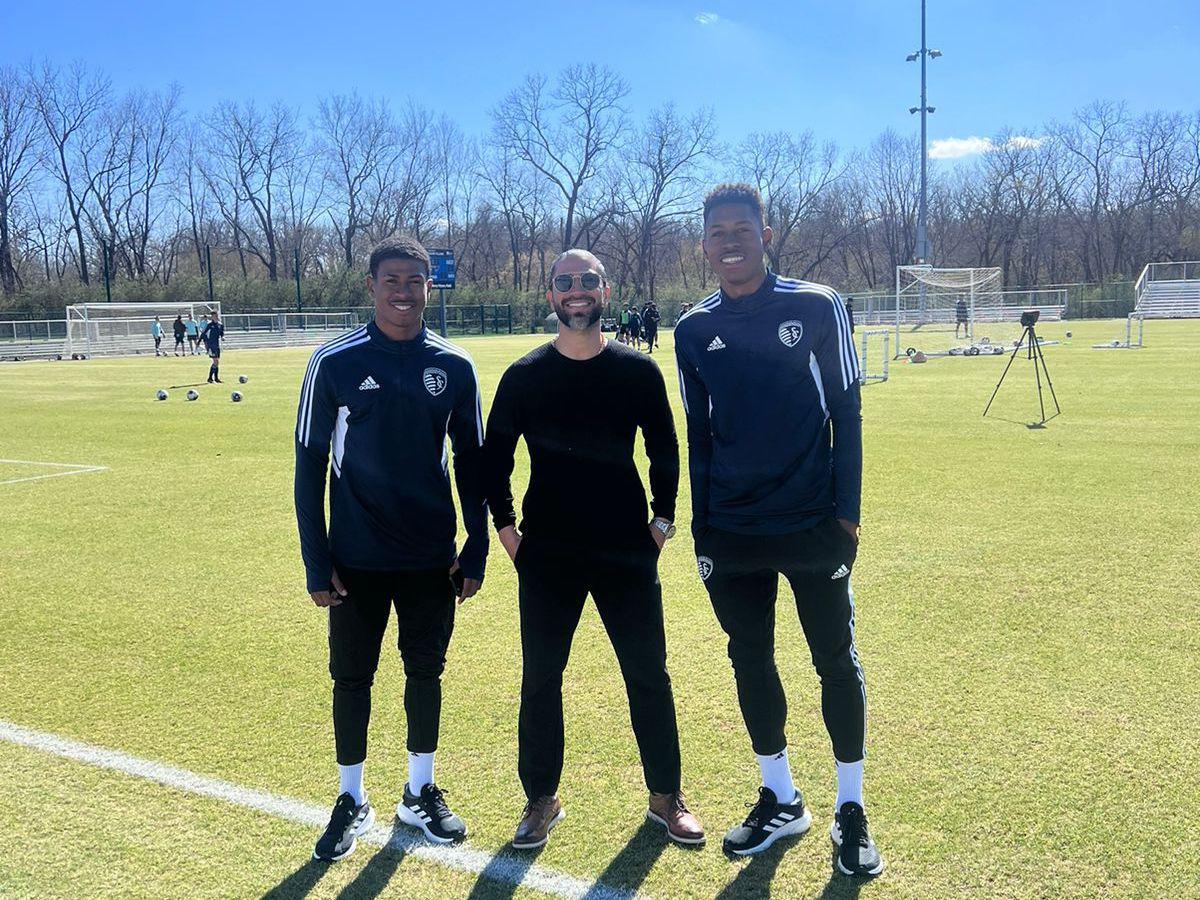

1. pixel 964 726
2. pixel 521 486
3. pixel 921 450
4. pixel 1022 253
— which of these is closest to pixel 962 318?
pixel 921 450

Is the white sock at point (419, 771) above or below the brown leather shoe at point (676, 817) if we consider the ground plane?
above

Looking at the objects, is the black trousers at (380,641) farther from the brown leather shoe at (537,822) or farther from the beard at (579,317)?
the beard at (579,317)

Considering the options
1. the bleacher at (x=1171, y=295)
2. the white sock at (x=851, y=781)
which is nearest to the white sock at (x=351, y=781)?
the white sock at (x=851, y=781)

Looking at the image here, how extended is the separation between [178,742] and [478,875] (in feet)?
5.72

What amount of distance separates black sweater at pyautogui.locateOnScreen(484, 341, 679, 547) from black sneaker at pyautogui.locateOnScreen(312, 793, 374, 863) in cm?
119

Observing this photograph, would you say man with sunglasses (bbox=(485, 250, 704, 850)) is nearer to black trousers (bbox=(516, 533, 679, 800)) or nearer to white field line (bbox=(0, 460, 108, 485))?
black trousers (bbox=(516, 533, 679, 800))

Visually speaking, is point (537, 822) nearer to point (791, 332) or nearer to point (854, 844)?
point (854, 844)

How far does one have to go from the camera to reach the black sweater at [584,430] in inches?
128

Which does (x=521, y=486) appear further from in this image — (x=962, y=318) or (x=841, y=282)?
(x=841, y=282)

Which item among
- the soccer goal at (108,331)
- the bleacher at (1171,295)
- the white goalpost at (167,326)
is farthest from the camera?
the bleacher at (1171,295)

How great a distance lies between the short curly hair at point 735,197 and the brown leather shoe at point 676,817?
2.07m

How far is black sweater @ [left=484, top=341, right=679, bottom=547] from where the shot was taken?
10.7ft

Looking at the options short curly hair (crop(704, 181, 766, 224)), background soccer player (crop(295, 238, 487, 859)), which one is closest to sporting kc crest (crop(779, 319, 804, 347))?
short curly hair (crop(704, 181, 766, 224))

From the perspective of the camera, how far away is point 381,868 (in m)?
3.23
